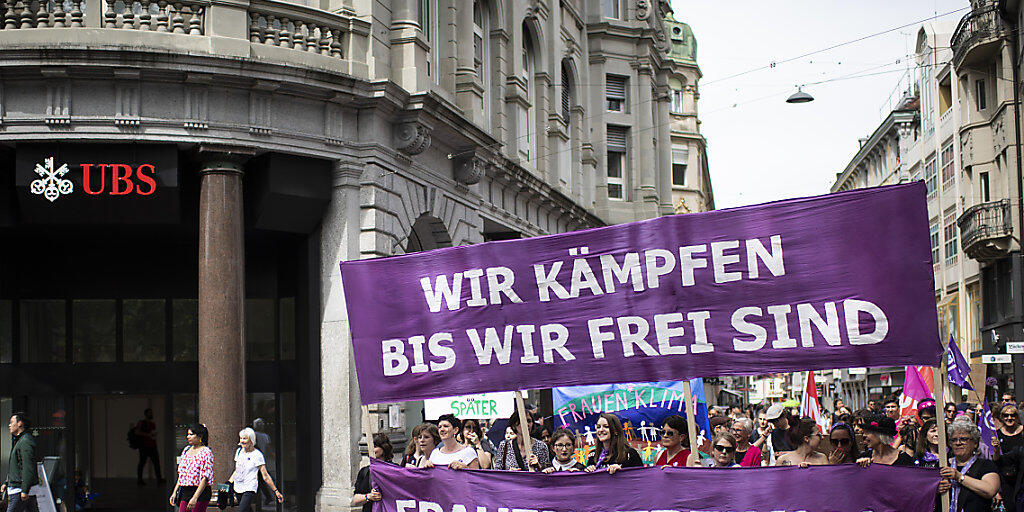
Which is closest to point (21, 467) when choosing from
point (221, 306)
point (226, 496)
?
point (226, 496)

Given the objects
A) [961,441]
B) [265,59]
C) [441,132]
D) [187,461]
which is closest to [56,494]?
[187,461]

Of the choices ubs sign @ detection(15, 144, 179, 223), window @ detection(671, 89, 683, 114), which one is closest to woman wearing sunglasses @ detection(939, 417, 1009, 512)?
ubs sign @ detection(15, 144, 179, 223)

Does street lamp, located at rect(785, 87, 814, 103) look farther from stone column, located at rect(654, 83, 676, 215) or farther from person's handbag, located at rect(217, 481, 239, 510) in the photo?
person's handbag, located at rect(217, 481, 239, 510)

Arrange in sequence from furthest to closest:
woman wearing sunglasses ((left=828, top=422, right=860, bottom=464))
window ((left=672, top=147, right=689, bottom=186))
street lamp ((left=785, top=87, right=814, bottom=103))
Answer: window ((left=672, top=147, right=689, bottom=186))
street lamp ((left=785, top=87, right=814, bottom=103))
woman wearing sunglasses ((left=828, top=422, right=860, bottom=464))

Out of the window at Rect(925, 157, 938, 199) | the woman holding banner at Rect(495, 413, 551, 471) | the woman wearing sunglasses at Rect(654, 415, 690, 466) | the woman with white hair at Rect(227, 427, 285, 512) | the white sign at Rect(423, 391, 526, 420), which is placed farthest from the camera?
the window at Rect(925, 157, 938, 199)

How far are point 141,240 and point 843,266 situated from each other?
15233 millimetres

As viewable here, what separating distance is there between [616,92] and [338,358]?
2284 centimetres

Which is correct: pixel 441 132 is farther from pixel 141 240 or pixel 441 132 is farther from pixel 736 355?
pixel 736 355

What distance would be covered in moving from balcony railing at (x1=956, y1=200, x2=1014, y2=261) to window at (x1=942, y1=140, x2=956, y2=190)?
12.7 metres

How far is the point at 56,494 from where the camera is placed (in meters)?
15.8

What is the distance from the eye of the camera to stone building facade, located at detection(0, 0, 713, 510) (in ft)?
59.2

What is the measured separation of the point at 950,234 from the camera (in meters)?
58.9

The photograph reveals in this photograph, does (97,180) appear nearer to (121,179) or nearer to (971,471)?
(121,179)

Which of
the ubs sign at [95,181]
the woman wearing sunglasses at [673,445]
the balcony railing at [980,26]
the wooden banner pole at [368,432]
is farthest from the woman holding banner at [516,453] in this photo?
the balcony railing at [980,26]
